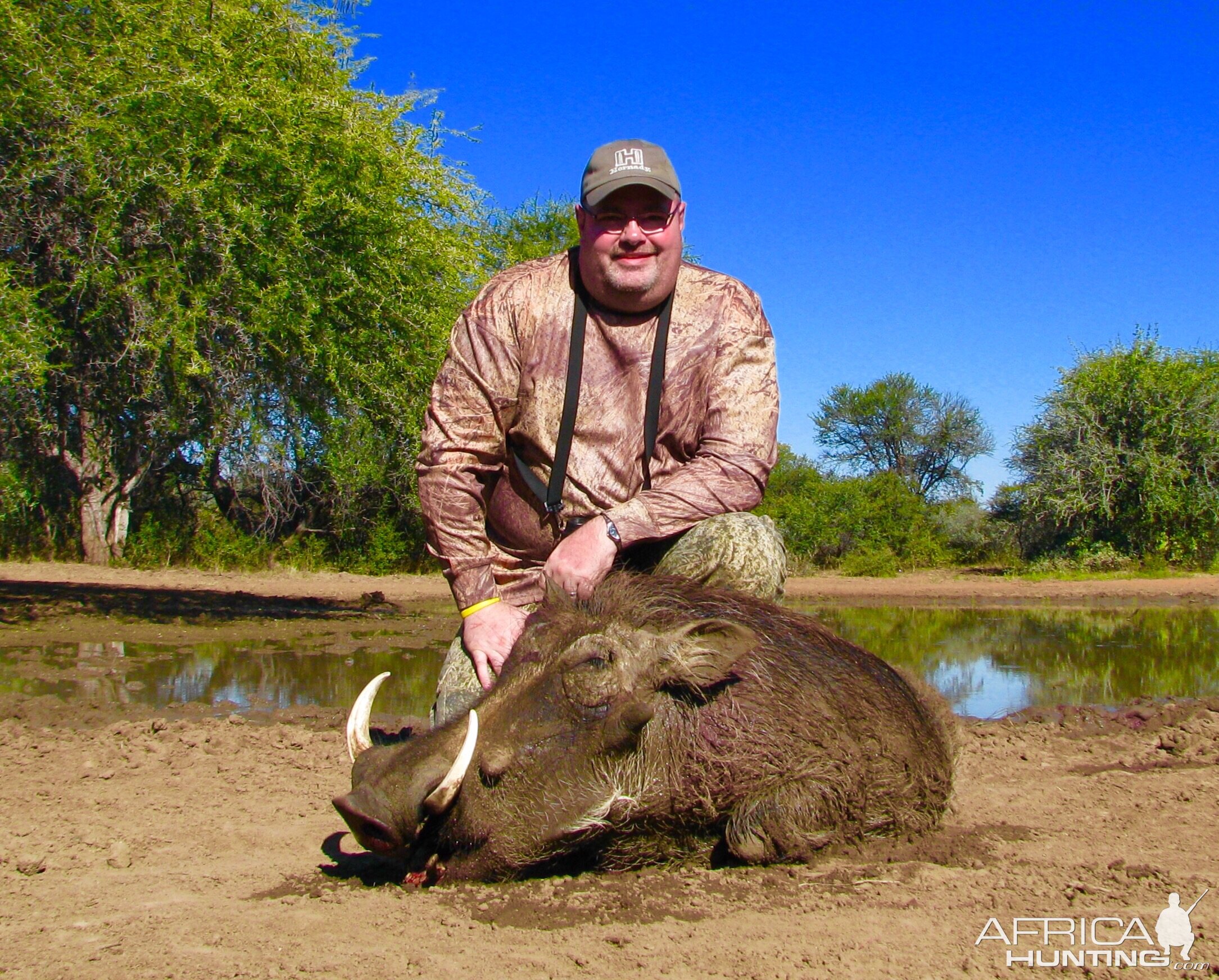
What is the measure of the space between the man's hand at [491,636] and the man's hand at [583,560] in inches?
7.5

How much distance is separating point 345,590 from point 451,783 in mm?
12749

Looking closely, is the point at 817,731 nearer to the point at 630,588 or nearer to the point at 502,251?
the point at 630,588

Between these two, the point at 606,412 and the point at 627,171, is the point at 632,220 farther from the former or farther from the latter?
the point at 606,412

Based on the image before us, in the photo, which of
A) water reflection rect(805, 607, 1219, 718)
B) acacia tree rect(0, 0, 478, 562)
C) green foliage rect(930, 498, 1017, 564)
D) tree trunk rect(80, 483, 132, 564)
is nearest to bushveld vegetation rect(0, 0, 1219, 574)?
acacia tree rect(0, 0, 478, 562)

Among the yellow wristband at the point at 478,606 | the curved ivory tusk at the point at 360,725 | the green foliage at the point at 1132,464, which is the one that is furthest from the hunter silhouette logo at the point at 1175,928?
the green foliage at the point at 1132,464

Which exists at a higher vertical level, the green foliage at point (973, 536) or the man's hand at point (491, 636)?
the green foliage at point (973, 536)

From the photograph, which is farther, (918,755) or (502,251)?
(502,251)

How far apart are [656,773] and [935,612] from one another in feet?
37.1

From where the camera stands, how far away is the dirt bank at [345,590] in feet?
39.5

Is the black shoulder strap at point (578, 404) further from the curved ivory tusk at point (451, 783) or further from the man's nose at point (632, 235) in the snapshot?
the curved ivory tusk at point (451, 783)

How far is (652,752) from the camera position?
3107 mm

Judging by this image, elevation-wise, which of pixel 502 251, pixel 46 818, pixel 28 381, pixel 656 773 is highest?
pixel 502 251

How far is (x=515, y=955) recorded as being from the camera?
7.96 feet

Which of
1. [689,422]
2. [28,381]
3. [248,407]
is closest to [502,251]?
[248,407]
